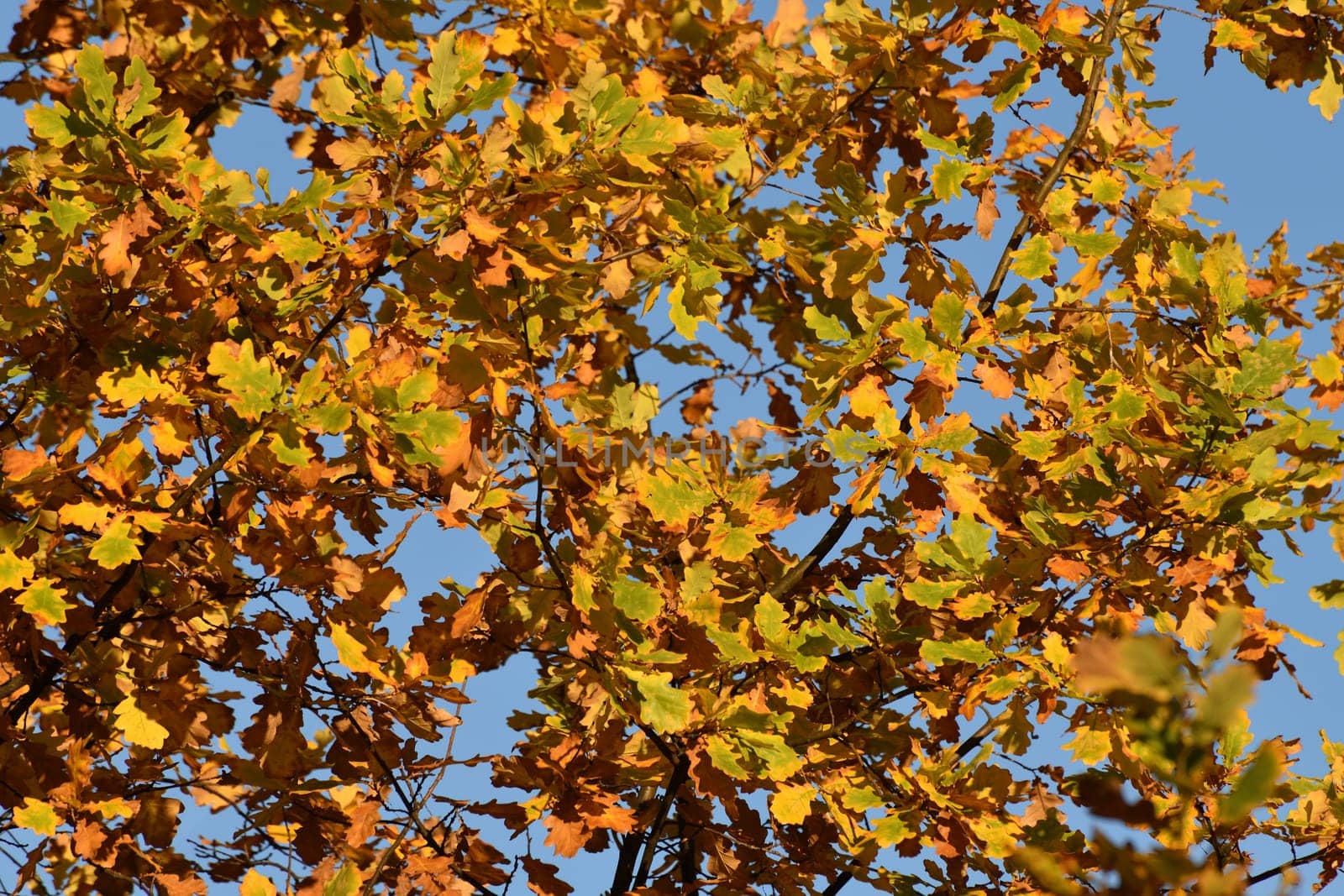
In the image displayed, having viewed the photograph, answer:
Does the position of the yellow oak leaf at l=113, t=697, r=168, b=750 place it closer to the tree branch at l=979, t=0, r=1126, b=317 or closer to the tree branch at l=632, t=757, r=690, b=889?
the tree branch at l=632, t=757, r=690, b=889

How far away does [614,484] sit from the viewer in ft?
11.5

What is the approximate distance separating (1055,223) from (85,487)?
9.01ft

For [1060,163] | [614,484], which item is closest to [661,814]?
[614,484]

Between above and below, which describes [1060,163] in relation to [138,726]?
above

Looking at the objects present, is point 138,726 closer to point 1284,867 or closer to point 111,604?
point 111,604

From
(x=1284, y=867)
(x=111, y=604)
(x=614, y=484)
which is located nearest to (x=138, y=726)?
(x=111, y=604)

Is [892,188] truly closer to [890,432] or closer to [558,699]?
[890,432]

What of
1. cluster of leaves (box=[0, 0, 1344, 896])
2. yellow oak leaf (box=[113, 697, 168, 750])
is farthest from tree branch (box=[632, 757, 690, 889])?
yellow oak leaf (box=[113, 697, 168, 750])

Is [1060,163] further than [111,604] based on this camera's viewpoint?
Yes

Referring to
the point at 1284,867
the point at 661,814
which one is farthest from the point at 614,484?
the point at 1284,867

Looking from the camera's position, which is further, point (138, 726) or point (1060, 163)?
point (1060, 163)

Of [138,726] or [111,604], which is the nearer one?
[138,726]

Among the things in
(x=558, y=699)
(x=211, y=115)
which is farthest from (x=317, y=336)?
(x=211, y=115)

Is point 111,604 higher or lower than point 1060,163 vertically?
lower
